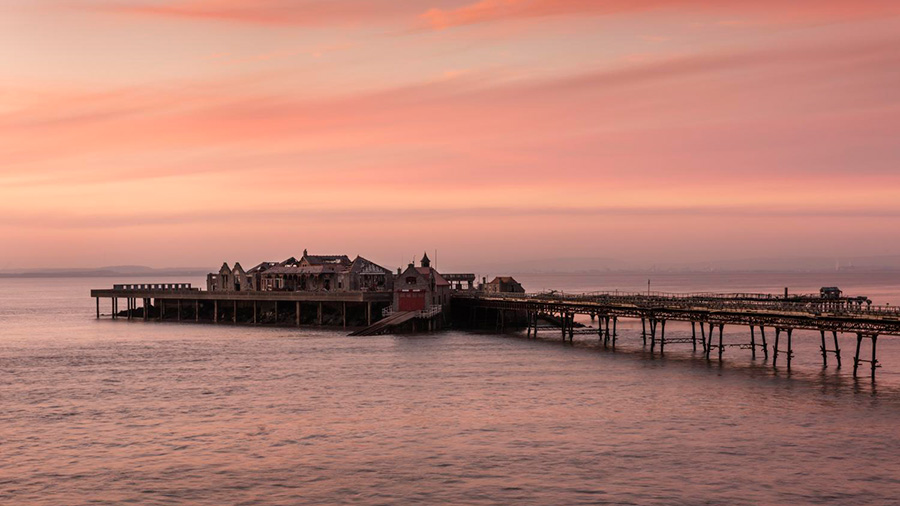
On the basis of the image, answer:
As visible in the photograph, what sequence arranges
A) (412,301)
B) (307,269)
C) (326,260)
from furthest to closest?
(326,260) → (307,269) → (412,301)

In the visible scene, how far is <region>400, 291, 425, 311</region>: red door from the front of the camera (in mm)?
125625

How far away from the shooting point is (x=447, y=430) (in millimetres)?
52219

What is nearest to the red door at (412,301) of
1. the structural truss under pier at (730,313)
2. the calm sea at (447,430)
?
the structural truss under pier at (730,313)

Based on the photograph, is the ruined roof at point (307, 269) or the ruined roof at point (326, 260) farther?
the ruined roof at point (326, 260)

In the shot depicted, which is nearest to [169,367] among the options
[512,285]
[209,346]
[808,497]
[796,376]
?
[209,346]

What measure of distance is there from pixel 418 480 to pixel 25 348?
78.8m

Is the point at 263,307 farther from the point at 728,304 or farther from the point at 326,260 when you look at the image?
the point at 728,304

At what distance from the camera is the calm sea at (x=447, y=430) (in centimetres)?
4056

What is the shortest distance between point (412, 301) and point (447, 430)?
74.1 metres

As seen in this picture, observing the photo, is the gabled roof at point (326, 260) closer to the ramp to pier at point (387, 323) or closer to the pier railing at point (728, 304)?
the pier railing at point (728, 304)

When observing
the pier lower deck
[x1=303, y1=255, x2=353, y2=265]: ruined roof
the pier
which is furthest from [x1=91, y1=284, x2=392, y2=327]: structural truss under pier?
[x1=303, y1=255, x2=353, y2=265]: ruined roof

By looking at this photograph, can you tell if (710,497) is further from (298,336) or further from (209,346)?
(298,336)

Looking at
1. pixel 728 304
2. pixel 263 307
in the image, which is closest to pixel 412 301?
pixel 263 307

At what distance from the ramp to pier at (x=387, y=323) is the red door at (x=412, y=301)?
7.52 feet
